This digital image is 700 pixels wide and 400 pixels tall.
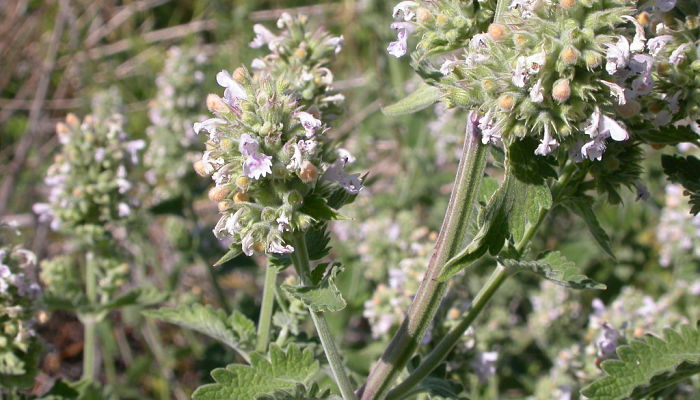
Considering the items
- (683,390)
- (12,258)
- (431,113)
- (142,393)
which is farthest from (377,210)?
(12,258)

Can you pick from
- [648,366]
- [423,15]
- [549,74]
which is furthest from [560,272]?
[423,15]

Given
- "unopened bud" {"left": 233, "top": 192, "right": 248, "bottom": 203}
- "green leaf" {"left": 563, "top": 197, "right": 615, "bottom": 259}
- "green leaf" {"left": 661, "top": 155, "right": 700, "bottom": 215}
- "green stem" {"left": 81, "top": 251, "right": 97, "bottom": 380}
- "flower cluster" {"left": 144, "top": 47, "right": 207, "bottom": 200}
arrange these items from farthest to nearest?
1. "flower cluster" {"left": 144, "top": 47, "right": 207, "bottom": 200}
2. "green stem" {"left": 81, "top": 251, "right": 97, "bottom": 380}
3. "green leaf" {"left": 661, "top": 155, "right": 700, "bottom": 215}
4. "green leaf" {"left": 563, "top": 197, "right": 615, "bottom": 259}
5. "unopened bud" {"left": 233, "top": 192, "right": 248, "bottom": 203}

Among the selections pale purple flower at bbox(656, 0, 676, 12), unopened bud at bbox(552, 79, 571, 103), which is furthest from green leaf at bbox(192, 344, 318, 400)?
pale purple flower at bbox(656, 0, 676, 12)

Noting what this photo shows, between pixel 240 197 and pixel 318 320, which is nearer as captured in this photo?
pixel 240 197

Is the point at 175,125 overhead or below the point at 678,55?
below

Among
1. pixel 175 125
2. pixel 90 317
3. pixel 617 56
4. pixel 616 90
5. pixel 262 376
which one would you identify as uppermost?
pixel 617 56

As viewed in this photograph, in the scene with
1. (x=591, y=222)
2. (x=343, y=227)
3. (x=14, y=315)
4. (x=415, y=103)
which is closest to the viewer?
(x=591, y=222)

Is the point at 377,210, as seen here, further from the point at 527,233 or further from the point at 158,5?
the point at 158,5

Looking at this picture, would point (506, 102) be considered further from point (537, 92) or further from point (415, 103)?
point (415, 103)

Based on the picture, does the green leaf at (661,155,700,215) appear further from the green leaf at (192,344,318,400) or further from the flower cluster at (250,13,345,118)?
the green leaf at (192,344,318,400)
